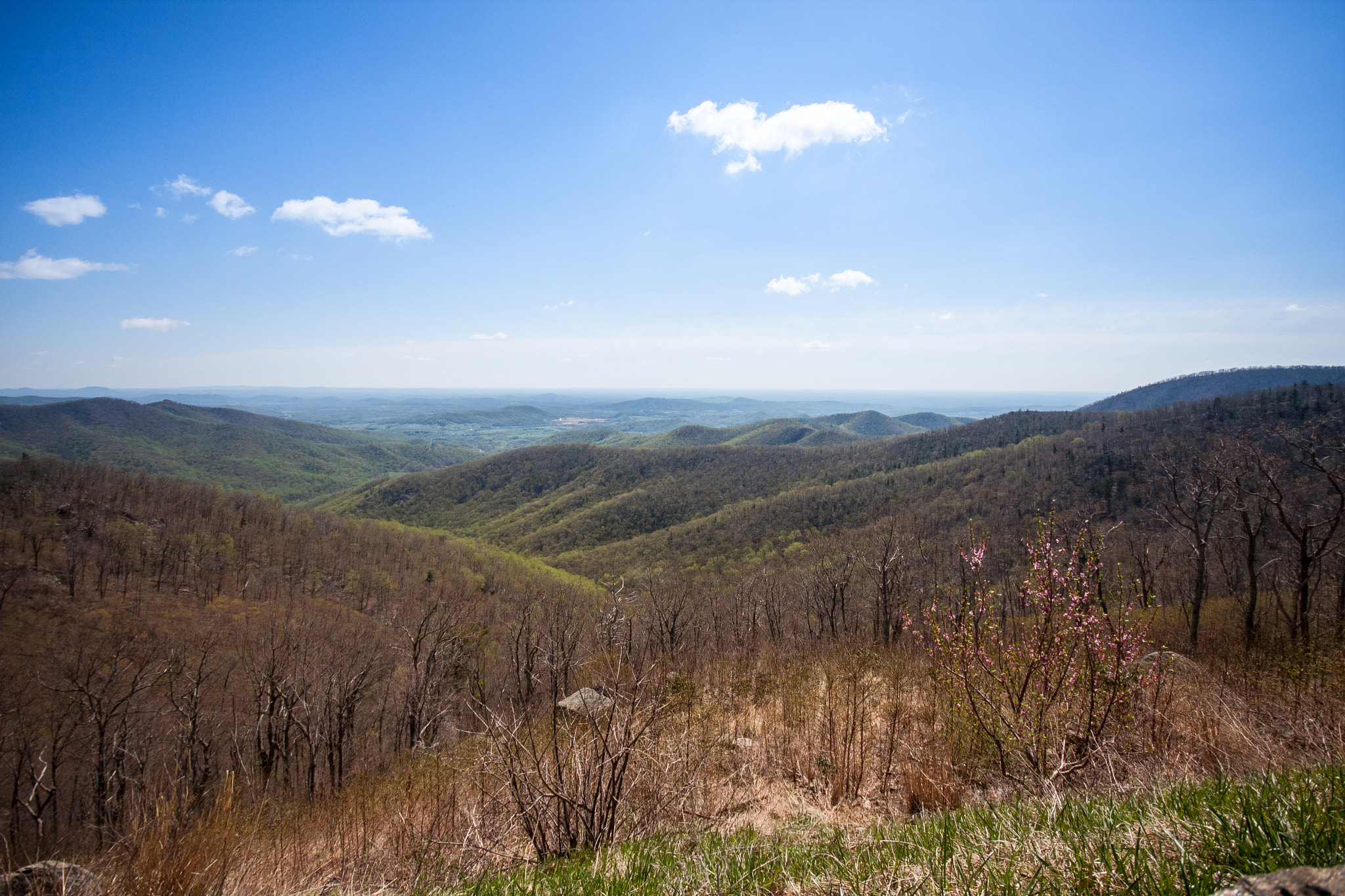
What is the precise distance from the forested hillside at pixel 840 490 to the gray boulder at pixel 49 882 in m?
68.0

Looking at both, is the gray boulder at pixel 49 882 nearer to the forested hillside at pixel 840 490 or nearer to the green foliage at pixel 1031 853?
the green foliage at pixel 1031 853

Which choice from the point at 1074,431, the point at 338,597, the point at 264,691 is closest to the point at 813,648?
the point at 264,691

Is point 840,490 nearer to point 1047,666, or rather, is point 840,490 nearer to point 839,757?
point 839,757

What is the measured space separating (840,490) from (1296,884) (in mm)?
136017

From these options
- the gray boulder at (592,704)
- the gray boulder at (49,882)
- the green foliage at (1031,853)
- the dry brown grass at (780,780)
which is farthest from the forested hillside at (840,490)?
the gray boulder at (49,882)

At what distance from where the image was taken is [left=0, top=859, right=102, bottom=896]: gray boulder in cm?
311

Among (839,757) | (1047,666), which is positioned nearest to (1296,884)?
(1047,666)

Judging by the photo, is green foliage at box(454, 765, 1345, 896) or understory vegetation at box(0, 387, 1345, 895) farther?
understory vegetation at box(0, 387, 1345, 895)

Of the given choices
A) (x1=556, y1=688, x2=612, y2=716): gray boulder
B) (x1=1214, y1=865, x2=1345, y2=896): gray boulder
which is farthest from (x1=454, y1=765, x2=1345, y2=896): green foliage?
(x1=556, y1=688, x2=612, y2=716): gray boulder

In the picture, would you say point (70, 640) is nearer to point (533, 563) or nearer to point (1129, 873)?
point (533, 563)

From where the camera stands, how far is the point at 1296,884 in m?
1.35

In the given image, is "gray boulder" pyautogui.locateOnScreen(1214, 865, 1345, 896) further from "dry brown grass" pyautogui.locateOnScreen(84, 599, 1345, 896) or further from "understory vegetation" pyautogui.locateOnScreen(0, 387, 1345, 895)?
"dry brown grass" pyautogui.locateOnScreen(84, 599, 1345, 896)

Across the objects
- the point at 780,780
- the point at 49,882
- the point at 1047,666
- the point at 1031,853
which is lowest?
the point at 780,780

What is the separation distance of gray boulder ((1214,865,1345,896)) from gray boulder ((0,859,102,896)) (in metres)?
5.57
